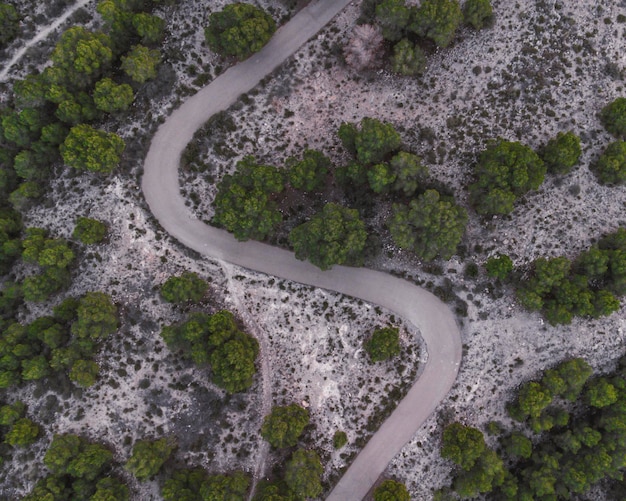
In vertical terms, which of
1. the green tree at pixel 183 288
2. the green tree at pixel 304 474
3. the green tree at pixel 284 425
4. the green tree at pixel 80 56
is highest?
the green tree at pixel 80 56

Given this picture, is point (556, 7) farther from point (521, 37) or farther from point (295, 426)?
point (295, 426)

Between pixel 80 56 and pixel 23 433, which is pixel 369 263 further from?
pixel 23 433

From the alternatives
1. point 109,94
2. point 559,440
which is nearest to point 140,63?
point 109,94

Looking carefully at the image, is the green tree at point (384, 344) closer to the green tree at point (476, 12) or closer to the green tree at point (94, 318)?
the green tree at point (94, 318)

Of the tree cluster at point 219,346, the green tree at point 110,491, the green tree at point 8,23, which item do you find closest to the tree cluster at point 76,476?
the green tree at point 110,491

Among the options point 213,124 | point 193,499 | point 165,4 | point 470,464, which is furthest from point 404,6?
point 193,499

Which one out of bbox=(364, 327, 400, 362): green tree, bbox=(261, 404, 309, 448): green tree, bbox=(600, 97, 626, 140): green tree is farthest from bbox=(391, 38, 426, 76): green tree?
bbox=(261, 404, 309, 448): green tree
